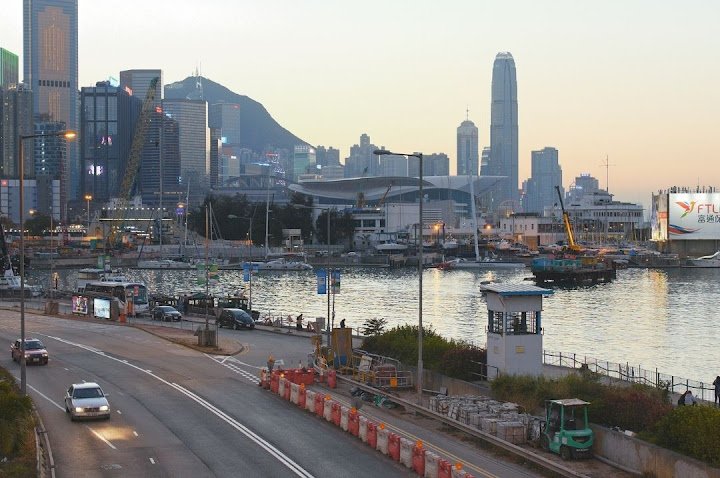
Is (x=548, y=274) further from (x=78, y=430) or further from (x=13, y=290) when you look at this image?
(x=78, y=430)

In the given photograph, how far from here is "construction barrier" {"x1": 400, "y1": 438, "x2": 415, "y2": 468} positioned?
86.8 feet

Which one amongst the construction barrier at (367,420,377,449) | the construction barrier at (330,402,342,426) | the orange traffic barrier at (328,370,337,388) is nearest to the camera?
the construction barrier at (367,420,377,449)

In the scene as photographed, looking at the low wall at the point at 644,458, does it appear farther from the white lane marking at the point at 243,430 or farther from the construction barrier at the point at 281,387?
the construction barrier at the point at 281,387

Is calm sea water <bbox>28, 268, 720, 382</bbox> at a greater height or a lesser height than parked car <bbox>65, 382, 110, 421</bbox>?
lesser

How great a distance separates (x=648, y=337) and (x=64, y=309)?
161 feet

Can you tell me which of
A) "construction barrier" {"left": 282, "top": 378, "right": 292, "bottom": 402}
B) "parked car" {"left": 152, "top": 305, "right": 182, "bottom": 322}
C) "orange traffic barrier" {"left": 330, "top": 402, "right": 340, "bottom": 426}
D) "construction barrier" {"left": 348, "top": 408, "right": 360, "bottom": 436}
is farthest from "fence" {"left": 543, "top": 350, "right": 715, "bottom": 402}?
"parked car" {"left": 152, "top": 305, "right": 182, "bottom": 322}

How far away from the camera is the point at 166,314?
73.9 metres

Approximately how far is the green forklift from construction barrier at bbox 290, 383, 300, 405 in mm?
10805

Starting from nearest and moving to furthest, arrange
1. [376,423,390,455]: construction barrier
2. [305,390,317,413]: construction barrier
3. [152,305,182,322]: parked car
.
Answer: [376,423,390,455]: construction barrier < [305,390,317,413]: construction barrier < [152,305,182,322]: parked car

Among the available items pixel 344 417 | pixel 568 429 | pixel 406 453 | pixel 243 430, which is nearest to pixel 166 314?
pixel 243 430

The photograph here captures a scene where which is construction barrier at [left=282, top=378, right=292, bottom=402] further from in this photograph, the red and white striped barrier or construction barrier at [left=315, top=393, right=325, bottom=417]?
construction barrier at [left=315, top=393, right=325, bottom=417]

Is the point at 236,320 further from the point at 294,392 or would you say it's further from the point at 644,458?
the point at 644,458

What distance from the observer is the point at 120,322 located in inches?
2736

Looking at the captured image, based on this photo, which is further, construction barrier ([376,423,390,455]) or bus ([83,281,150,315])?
bus ([83,281,150,315])
